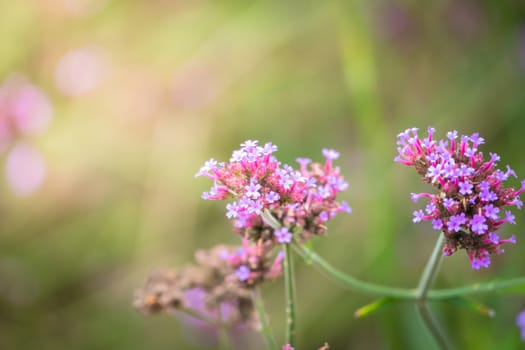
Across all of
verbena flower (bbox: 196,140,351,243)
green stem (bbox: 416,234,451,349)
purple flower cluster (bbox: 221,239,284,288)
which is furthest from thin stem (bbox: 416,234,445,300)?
purple flower cluster (bbox: 221,239,284,288)

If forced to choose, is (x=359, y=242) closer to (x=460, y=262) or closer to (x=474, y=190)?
(x=460, y=262)

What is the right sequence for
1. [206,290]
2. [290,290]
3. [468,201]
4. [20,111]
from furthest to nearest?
1. [20,111]
2. [206,290]
3. [290,290]
4. [468,201]

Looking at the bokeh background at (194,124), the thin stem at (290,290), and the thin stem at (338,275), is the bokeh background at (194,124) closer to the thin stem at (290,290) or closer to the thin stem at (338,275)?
the thin stem at (338,275)

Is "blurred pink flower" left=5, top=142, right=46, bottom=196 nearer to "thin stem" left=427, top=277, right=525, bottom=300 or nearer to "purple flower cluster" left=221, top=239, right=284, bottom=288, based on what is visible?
"purple flower cluster" left=221, top=239, right=284, bottom=288

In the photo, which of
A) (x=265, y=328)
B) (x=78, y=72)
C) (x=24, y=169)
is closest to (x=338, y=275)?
(x=265, y=328)

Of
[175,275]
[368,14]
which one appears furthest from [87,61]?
[175,275]

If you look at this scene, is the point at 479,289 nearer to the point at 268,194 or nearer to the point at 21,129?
the point at 268,194

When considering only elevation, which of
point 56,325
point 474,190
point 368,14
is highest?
point 368,14

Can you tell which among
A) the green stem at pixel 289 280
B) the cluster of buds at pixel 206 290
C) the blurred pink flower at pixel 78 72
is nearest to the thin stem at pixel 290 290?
the green stem at pixel 289 280
